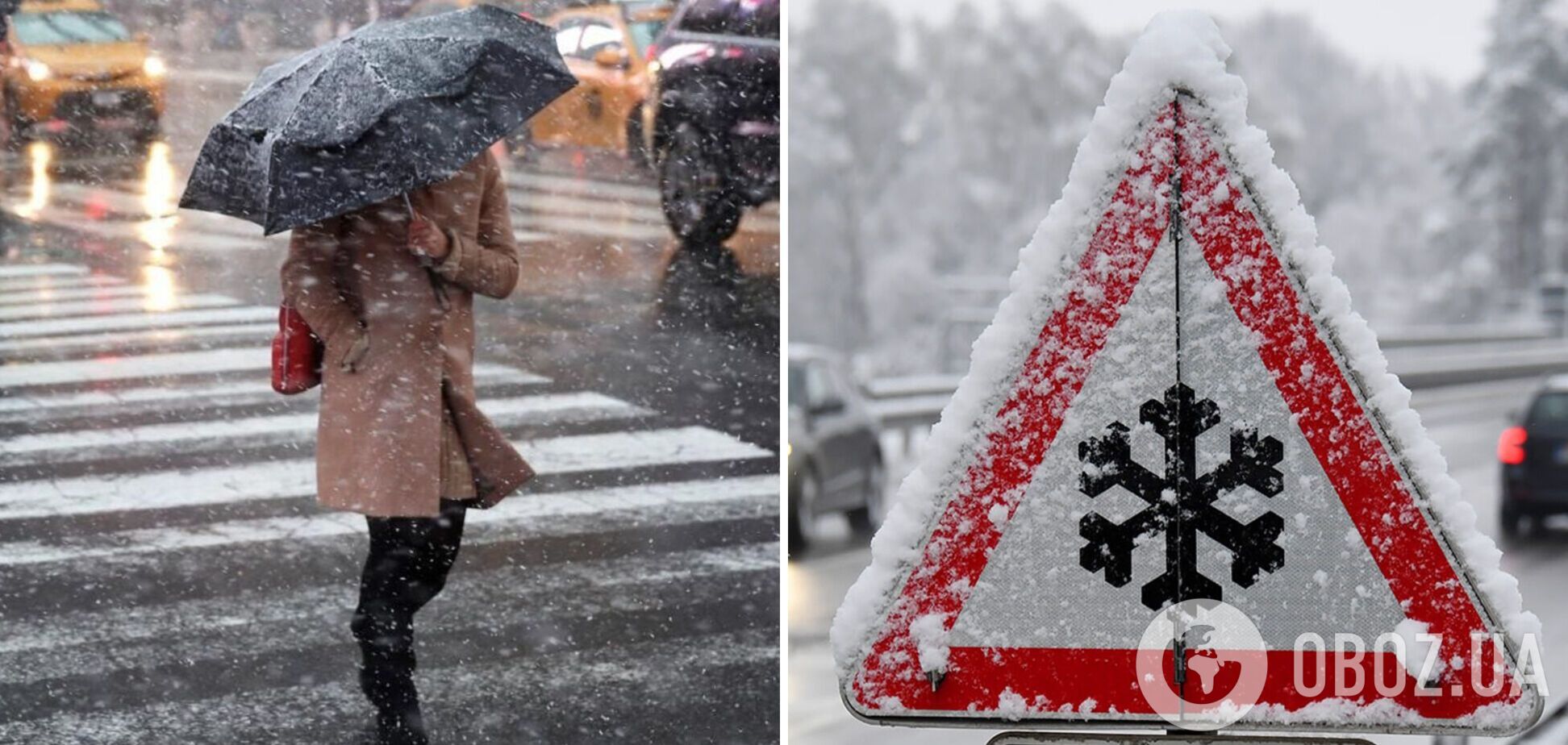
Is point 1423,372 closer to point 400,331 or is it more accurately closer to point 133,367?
point 133,367

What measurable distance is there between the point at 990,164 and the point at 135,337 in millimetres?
61576

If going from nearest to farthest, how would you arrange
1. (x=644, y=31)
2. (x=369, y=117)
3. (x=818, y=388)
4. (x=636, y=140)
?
1. (x=369, y=117)
2. (x=644, y=31)
3. (x=636, y=140)
4. (x=818, y=388)

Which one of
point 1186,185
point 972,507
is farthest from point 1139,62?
point 972,507

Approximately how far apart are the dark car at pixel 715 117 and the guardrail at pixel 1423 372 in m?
13.1

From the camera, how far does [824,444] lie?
45.5ft

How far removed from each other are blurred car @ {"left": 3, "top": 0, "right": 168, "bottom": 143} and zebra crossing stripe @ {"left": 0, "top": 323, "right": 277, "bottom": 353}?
0.65 m

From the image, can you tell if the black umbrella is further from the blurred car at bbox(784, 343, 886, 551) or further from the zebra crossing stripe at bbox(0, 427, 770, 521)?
the blurred car at bbox(784, 343, 886, 551)

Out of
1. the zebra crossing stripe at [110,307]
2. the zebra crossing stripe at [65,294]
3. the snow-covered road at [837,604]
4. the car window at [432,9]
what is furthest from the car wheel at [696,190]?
the snow-covered road at [837,604]

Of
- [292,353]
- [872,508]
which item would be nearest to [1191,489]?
[292,353]

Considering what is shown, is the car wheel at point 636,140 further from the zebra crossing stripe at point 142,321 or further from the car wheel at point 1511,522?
the car wheel at point 1511,522

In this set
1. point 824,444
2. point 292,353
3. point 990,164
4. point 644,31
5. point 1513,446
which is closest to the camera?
point 292,353

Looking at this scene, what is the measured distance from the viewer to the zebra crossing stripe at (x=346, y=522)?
6152 millimetres

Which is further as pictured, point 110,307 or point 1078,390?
point 110,307

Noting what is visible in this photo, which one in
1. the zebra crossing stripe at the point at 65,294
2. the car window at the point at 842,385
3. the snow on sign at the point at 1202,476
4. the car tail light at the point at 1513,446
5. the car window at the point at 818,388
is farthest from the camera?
the car tail light at the point at 1513,446
